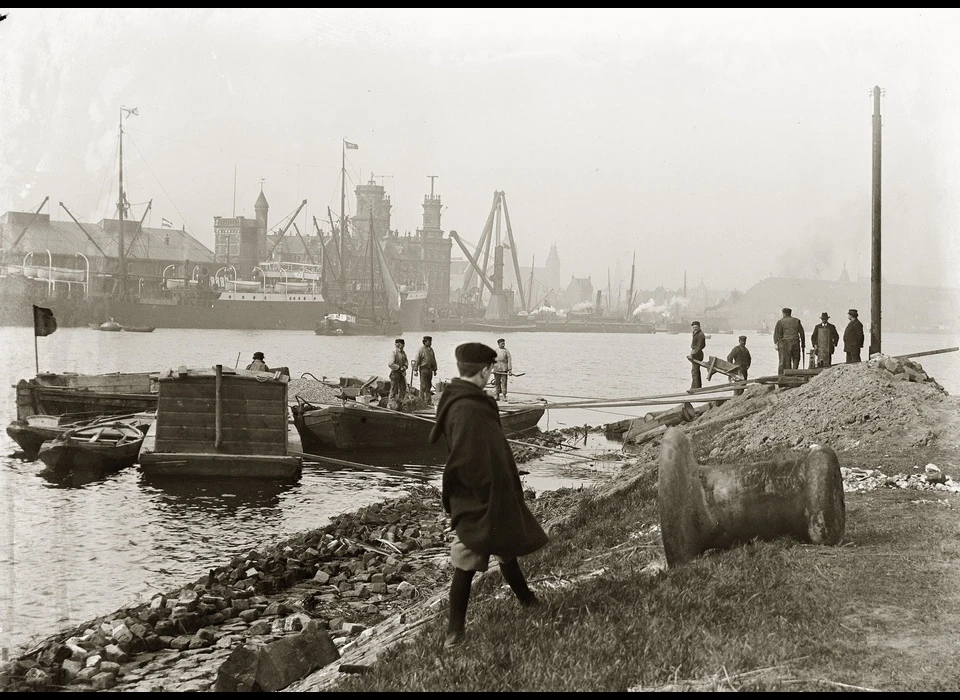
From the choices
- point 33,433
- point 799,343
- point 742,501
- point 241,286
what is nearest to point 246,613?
point 742,501

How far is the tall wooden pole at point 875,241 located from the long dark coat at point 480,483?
1903 centimetres

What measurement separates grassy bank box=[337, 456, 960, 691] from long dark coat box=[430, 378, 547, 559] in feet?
2.11

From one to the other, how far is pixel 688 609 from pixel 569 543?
325 cm

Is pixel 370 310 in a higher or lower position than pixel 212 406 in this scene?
higher

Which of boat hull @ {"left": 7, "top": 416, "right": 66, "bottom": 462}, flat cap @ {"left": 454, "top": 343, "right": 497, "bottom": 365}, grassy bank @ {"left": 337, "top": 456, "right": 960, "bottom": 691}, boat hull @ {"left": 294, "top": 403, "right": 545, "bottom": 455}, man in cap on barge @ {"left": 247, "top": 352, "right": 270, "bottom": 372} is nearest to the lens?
grassy bank @ {"left": 337, "top": 456, "right": 960, "bottom": 691}

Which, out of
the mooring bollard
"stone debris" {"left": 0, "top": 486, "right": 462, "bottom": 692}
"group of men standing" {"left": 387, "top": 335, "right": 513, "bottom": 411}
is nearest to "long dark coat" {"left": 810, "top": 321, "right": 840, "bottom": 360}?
"group of men standing" {"left": 387, "top": 335, "right": 513, "bottom": 411}

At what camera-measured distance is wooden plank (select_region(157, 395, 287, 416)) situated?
17562 millimetres

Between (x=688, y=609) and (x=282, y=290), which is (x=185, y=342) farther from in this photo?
(x=688, y=609)

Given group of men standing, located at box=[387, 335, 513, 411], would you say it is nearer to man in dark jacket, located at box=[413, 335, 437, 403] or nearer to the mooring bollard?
man in dark jacket, located at box=[413, 335, 437, 403]

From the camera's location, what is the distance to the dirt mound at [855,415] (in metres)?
12.1

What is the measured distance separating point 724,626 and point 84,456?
17529 mm

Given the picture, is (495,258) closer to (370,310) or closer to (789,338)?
(370,310)

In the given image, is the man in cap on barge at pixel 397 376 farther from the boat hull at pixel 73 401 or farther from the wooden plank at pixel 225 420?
the boat hull at pixel 73 401

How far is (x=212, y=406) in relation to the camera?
1759 centimetres
